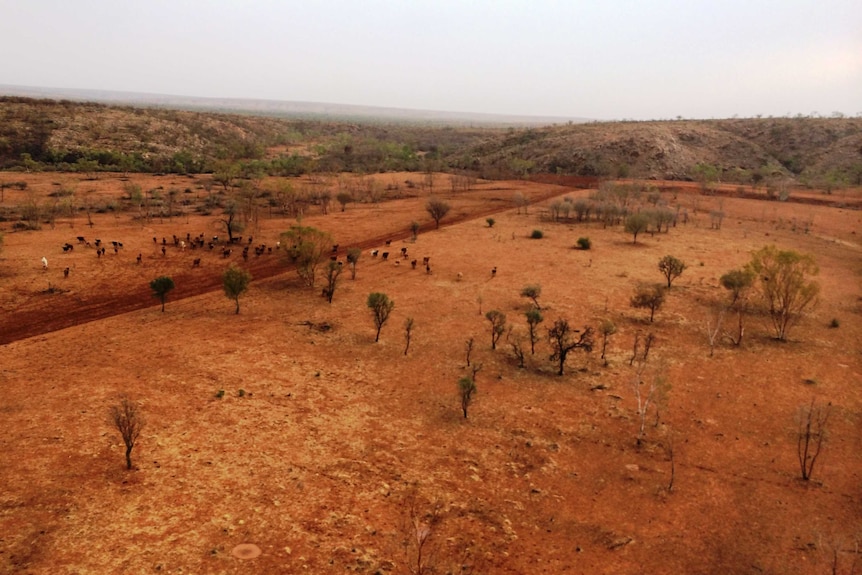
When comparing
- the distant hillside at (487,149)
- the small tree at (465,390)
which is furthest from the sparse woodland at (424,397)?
the distant hillside at (487,149)

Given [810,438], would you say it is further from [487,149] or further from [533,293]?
[487,149]

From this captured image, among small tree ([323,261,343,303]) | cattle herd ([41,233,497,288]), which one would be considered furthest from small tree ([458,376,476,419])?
cattle herd ([41,233,497,288])

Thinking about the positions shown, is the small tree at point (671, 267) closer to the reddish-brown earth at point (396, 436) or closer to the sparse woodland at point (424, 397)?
the sparse woodland at point (424, 397)

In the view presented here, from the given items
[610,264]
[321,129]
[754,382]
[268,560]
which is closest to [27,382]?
[268,560]

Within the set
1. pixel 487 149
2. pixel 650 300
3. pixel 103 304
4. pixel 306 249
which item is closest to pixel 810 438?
pixel 650 300

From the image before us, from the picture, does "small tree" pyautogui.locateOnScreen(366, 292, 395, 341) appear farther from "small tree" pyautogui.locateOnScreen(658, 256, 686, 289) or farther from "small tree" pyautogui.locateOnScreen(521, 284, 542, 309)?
"small tree" pyautogui.locateOnScreen(658, 256, 686, 289)

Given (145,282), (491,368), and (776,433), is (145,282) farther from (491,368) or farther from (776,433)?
(776,433)
